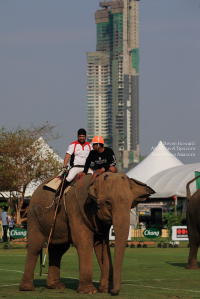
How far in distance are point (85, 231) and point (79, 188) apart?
2.93 ft

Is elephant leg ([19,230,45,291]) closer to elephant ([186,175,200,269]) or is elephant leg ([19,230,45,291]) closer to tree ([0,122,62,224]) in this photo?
elephant ([186,175,200,269])

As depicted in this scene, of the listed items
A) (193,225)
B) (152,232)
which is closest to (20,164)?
(152,232)

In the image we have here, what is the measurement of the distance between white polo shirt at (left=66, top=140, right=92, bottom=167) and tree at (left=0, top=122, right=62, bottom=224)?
3124 cm

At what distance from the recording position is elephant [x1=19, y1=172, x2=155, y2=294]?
1180cm

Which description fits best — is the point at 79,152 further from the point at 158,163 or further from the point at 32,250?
the point at 158,163

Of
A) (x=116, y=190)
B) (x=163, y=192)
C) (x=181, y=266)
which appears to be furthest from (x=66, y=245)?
(x=163, y=192)

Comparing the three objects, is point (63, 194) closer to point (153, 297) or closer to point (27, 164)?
point (153, 297)

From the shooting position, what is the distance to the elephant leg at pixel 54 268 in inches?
543

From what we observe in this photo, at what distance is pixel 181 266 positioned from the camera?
67.9 ft

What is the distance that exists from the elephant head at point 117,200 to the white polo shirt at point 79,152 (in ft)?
5.10

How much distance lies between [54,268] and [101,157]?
283 centimetres

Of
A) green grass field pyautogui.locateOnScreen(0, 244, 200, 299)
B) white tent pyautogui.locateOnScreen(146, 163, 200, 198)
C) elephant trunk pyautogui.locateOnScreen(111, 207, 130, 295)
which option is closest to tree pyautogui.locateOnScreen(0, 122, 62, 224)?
white tent pyautogui.locateOnScreen(146, 163, 200, 198)

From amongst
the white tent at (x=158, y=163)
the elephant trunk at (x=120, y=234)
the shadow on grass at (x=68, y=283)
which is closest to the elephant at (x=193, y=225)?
the shadow on grass at (x=68, y=283)

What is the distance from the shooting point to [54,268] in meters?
14.0
